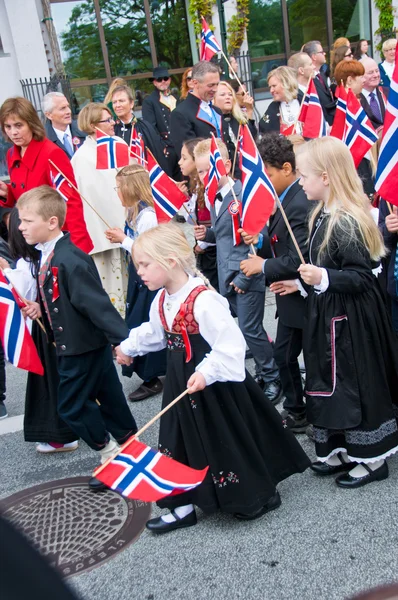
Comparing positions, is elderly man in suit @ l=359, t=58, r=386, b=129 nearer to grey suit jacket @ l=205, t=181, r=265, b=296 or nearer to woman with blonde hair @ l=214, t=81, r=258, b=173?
woman with blonde hair @ l=214, t=81, r=258, b=173

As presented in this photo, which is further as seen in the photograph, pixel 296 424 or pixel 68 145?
pixel 68 145

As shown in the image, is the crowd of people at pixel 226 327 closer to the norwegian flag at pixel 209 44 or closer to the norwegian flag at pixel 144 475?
the norwegian flag at pixel 144 475

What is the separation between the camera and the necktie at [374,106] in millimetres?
6761

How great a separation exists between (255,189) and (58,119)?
3.57 metres

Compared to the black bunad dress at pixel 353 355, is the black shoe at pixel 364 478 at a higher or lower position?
lower

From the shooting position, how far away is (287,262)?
3.56 meters

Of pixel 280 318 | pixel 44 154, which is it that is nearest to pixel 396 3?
pixel 44 154

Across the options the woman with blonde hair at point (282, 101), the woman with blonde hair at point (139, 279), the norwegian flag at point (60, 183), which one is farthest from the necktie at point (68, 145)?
the woman with blonde hair at point (282, 101)

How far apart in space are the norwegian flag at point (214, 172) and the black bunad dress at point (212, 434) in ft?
5.10

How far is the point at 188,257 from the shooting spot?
314 cm

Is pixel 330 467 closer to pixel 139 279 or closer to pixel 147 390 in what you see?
pixel 147 390

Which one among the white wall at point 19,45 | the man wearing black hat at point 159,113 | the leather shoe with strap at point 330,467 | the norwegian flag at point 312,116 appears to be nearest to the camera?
A: the leather shoe with strap at point 330,467

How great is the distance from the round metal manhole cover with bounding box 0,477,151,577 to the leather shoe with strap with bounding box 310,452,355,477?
3.04 ft

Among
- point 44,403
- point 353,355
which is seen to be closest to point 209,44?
point 44,403
